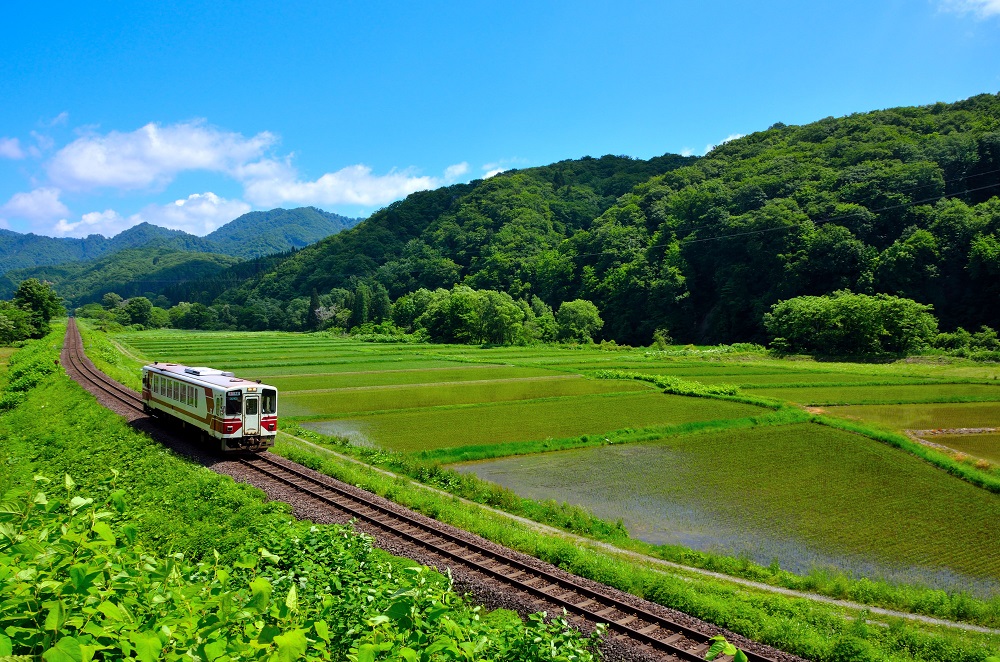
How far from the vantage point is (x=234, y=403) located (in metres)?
20.0

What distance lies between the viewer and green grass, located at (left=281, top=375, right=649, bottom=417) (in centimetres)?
3475

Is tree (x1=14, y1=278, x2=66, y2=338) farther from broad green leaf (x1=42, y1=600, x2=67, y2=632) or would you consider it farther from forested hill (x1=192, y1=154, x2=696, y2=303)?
broad green leaf (x1=42, y1=600, x2=67, y2=632)

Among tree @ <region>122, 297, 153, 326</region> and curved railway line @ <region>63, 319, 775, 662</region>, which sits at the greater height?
tree @ <region>122, 297, 153, 326</region>

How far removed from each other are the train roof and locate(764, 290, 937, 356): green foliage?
5548cm

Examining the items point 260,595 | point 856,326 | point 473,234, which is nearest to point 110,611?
point 260,595

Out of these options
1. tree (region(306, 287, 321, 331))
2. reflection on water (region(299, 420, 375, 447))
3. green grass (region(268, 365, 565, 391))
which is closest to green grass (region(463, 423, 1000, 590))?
reflection on water (region(299, 420, 375, 447))

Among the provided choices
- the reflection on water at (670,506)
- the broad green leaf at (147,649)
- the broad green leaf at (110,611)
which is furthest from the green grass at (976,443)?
the broad green leaf at (110,611)

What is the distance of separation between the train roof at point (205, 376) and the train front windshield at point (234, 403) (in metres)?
0.32

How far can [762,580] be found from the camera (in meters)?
13.0

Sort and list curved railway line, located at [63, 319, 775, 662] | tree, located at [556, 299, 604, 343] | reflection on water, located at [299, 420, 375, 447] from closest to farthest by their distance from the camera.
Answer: curved railway line, located at [63, 319, 775, 662] → reflection on water, located at [299, 420, 375, 447] → tree, located at [556, 299, 604, 343]

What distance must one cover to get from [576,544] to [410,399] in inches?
948

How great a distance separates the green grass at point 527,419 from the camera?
27250 millimetres

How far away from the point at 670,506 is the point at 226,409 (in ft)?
48.0

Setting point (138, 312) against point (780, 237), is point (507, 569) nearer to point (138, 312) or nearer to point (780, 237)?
Result: point (780, 237)
